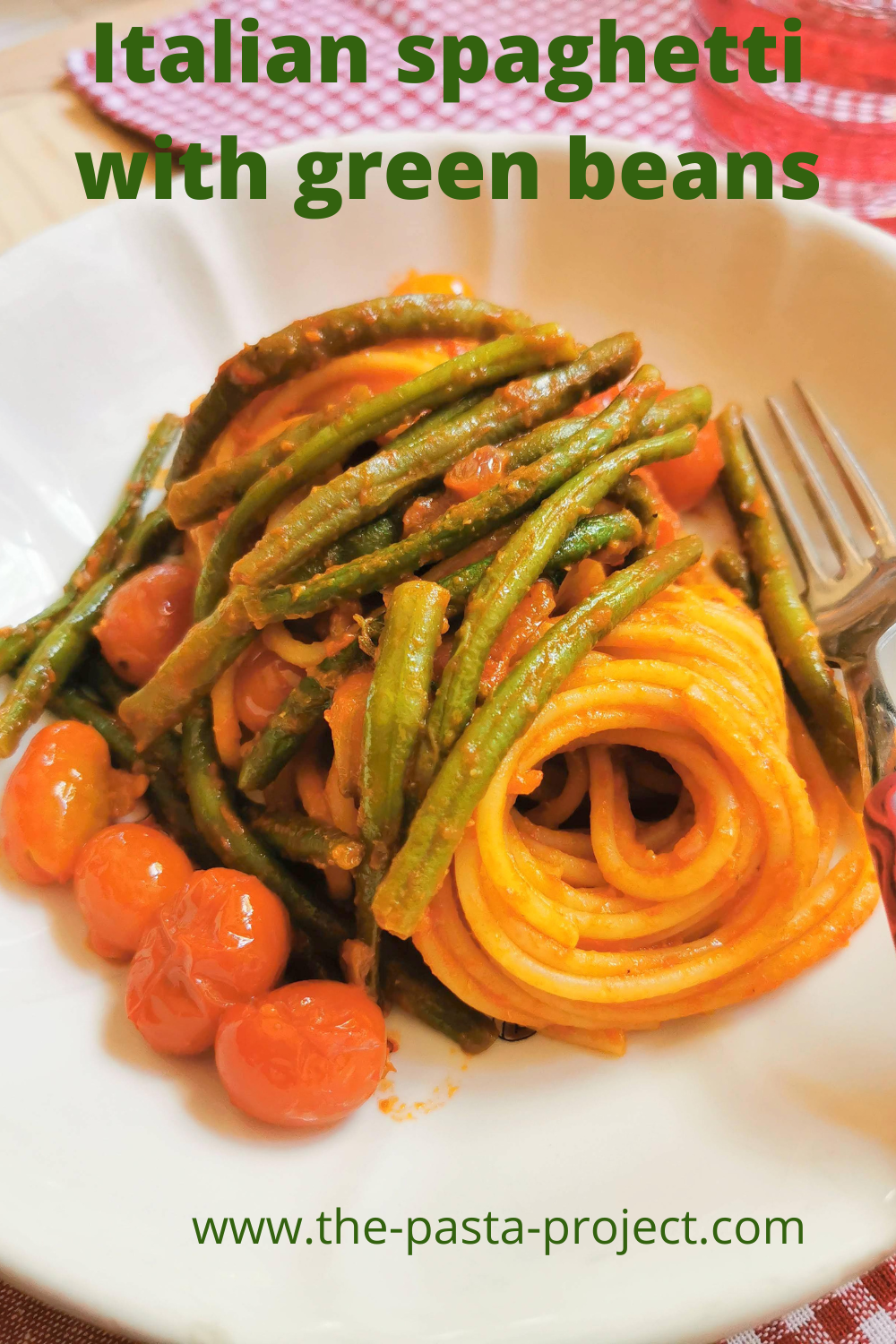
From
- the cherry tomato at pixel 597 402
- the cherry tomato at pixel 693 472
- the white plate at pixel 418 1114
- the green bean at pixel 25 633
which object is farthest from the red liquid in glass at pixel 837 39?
the green bean at pixel 25 633

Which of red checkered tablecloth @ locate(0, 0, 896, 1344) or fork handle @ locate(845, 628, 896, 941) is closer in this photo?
fork handle @ locate(845, 628, 896, 941)

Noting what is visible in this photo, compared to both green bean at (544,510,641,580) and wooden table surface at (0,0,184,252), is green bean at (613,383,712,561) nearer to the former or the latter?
green bean at (544,510,641,580)

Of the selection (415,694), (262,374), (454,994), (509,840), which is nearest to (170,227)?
(262,374)

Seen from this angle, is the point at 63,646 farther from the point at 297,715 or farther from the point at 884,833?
the point at 884,833

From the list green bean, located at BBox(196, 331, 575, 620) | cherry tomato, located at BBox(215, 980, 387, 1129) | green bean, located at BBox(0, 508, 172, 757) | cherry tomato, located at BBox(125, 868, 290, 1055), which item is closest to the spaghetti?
cherry tomato, located at BBox(215, 980, 387, 1129)

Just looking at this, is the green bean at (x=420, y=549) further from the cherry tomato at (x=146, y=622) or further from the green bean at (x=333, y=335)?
the green bean at (x=333, y=335)

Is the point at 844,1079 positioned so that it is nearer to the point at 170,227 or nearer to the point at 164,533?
the point at 164,533
